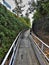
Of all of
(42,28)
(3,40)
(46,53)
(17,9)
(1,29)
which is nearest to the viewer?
(46,53)

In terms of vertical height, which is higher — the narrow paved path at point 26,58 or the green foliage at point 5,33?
the green foliage at point 5,33

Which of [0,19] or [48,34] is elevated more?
[0,19]

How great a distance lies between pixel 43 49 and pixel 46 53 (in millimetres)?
249

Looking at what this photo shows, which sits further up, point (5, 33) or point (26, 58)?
point (5, 33)

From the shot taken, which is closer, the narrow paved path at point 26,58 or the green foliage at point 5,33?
the narrow paved path at point 26,58

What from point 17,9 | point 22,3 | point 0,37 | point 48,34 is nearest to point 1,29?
point 0,37

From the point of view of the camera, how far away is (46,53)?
10.2 m

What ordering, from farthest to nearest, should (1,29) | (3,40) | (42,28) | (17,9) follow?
(17,9) < (42,28) < (1,29) < (3,40)

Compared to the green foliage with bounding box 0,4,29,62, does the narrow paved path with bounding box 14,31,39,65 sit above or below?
below

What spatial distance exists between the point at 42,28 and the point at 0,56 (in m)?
11.7

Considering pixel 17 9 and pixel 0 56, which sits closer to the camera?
pixel 0 56

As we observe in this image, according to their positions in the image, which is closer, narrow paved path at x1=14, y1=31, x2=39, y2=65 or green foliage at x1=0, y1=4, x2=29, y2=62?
narrow paved path at x1=14, y1=31, x2=39, y2=65

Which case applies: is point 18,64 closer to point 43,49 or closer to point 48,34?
point 43,49

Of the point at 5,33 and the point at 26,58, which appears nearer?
the point at 26,58
